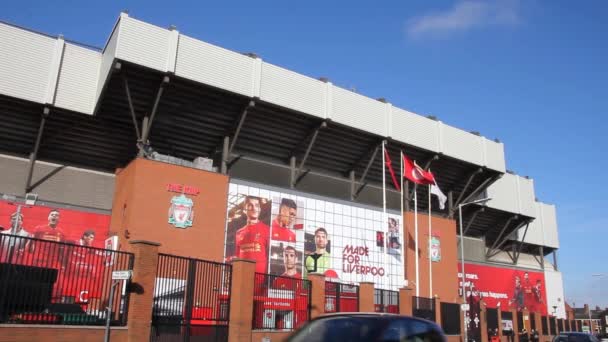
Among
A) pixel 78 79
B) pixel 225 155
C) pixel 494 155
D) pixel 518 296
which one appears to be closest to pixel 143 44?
pixel 78 79

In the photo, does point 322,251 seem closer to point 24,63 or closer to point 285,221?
point 285,221

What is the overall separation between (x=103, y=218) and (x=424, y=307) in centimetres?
1952

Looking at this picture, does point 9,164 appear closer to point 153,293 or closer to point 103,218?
point 103,218

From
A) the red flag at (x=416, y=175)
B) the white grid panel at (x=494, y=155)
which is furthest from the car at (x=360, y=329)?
the white grid panel at (x=494, y=155)

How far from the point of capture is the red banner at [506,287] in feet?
166

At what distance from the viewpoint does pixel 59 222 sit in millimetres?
29453

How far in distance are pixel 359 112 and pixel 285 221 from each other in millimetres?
9302

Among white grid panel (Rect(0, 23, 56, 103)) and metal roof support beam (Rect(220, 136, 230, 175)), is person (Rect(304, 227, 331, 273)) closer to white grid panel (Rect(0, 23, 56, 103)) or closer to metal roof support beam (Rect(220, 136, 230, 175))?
metal roof support beam (Rect(220, 136, 230, 175))

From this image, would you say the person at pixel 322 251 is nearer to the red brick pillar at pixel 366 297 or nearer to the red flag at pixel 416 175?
the red flag at pixel 416 175

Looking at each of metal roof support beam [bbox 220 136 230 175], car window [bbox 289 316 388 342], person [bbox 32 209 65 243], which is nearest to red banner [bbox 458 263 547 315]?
metal roof support beam [bbox 220 136 230 175]

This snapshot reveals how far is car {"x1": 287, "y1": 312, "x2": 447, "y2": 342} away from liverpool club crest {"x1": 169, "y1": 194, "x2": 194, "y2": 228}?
917 inches

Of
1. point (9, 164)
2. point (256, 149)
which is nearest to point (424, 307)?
point (256, 149)

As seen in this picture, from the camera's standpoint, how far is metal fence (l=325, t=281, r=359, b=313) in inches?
929

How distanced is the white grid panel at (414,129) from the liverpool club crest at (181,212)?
15.5 meters
